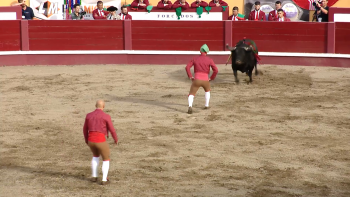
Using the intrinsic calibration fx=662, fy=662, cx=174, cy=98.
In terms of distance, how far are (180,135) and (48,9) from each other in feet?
34.2

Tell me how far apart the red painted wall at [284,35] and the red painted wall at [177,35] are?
44 cm

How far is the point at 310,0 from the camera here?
17.3m

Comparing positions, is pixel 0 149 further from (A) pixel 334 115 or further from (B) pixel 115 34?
(B) pixel 115 34

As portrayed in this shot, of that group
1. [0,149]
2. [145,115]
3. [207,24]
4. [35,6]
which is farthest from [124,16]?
[0,149]

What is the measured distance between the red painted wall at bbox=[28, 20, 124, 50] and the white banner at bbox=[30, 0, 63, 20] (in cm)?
236

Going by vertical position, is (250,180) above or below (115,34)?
below

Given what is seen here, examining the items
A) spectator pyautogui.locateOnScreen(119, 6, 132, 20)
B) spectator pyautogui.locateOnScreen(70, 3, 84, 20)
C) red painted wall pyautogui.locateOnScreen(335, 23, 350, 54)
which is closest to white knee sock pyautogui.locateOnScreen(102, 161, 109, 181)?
red painted wall pyautogui.locateOnScreen(335, 23, 350, 54)

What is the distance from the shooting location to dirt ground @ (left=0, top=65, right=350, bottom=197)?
629 centimetres

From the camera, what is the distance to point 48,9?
58.2ft

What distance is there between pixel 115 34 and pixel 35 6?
3.48 metres

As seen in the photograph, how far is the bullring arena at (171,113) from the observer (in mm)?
6430

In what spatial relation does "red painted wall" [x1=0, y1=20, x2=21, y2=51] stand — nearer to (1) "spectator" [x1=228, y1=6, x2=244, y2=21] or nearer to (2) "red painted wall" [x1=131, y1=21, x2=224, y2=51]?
(2) "red painted wall" [x1=131, y1=21, x2=224, y2=51]

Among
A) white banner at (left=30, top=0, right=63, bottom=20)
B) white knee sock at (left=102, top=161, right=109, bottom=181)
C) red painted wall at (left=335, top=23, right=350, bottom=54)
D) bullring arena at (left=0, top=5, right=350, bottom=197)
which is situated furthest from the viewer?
white banner at (left=30, top=0, right=63, bottom=20)

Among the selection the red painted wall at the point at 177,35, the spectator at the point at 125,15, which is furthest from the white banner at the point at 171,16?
the red painted wall at the point at 177,35
